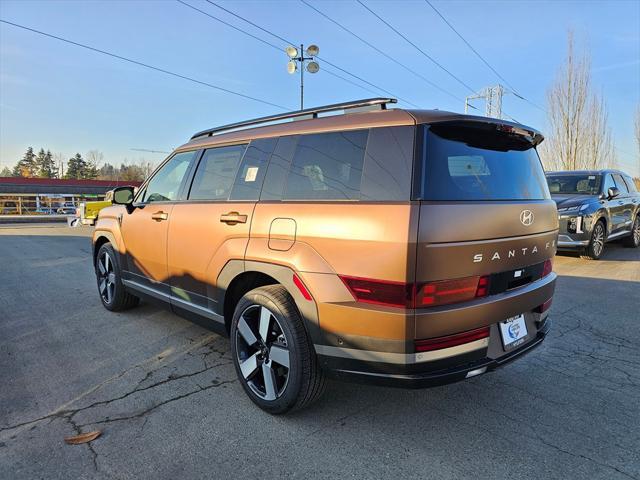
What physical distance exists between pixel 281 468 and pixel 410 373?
86 centimetres

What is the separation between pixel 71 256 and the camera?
9531 mm

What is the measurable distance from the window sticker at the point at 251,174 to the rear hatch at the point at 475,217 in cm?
135

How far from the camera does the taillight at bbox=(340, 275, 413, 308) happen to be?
216 centimetres

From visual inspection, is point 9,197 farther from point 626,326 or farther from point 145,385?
point 626,326

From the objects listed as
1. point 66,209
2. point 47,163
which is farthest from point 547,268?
point 47,163

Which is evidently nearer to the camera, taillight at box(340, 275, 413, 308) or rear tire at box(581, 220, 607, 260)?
A: taillight at box(340, 275, 413, 308)

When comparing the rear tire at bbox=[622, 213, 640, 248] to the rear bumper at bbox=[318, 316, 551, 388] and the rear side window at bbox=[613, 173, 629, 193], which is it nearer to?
the rear side window at bbox=[613, 173, 629, 193]

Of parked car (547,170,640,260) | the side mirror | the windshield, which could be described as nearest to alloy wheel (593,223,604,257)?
parked car (547,170,640,260)

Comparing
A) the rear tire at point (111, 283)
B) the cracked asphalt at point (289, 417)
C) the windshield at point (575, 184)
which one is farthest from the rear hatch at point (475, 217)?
the windshield at point (575, 184)

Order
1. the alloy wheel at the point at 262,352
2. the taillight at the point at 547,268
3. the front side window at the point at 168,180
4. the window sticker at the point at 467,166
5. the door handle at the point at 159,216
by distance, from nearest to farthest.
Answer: the window sticker at the point at 467,166
the alloy wheel at the point at 262,352
the taillight at the point at 547,268
the door handle at the point at 159,216
the front side window at the point at 168,180

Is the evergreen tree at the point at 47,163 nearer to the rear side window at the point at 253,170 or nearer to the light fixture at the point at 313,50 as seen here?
the light fixture at the point at 313,50

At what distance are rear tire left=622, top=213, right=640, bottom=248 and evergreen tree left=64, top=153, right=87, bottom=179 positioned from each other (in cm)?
9386

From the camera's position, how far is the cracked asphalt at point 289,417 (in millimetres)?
2268

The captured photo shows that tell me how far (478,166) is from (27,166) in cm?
10600
